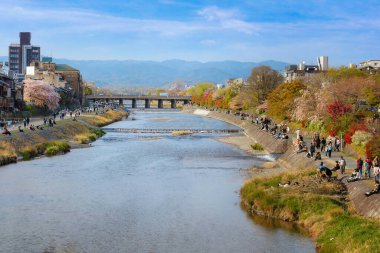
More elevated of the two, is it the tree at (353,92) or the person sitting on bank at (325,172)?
the tree at (353,92)

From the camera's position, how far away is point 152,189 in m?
38.5

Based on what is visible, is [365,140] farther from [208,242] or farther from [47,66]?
[47,66]

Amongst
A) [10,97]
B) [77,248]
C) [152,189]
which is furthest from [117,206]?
[10,97]

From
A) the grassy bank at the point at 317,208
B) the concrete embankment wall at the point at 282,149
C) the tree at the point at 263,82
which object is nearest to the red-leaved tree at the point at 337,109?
the concrete embankment wall at the point at 282,149

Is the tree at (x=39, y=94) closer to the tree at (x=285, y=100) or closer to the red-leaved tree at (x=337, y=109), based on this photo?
the tree at (x=285, y=100)

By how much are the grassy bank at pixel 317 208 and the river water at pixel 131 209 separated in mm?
935

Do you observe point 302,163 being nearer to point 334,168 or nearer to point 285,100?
point 334,168

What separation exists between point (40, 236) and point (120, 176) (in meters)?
18.0

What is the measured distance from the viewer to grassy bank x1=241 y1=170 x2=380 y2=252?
23125 mm

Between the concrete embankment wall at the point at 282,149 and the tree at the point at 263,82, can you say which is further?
the tree at the point at 263,82

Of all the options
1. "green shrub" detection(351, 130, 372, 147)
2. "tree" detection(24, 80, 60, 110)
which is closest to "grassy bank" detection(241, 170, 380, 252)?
"green shrub" detection(351, 130, 372, 147)

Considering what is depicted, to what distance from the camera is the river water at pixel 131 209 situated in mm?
25469

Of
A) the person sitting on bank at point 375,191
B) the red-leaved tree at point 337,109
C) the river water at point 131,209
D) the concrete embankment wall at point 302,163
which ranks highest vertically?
the red-leaved tree at point 337,109

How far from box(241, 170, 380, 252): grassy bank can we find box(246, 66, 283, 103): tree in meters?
86.0
